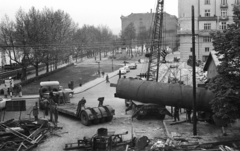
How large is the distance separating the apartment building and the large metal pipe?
4768cm

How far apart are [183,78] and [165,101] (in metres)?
19.7

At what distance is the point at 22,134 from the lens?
18094mm

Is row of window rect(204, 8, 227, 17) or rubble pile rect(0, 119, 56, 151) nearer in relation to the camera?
rubble pile rect(0, 119, 56, 151)

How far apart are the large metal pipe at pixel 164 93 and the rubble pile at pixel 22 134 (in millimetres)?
6678

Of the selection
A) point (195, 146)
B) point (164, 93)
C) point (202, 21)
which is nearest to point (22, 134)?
point (195, 146)

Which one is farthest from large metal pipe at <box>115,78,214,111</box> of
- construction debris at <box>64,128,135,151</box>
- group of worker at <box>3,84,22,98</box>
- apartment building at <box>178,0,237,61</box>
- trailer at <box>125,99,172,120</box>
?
apartment building at <box>178,0,237,61</box>

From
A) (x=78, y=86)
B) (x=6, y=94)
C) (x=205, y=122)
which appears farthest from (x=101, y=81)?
(x=205, y=122)

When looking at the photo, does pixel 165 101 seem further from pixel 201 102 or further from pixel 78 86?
pixel 78 86

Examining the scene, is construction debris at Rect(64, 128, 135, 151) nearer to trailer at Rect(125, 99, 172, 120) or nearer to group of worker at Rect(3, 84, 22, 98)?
trailer at Rect(125, 99, 172, 120)

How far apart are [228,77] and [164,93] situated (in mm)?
5873

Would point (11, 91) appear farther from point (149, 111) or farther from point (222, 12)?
point (222, 12)

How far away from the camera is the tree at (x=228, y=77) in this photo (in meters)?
16.3

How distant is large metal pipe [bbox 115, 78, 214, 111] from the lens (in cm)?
2053

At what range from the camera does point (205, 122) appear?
22.2 meters
